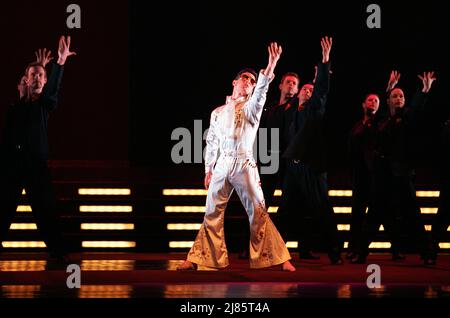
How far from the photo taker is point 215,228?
22.5 ft

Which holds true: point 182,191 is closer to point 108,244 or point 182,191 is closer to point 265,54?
point 108,244

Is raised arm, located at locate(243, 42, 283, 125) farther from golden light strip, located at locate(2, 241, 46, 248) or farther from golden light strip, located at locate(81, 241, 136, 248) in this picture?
golden light strip, located at locate(2, 241, 46, 248)

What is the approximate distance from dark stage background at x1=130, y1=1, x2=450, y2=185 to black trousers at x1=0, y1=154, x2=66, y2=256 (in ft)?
14.9

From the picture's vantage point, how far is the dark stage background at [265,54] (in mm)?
11516

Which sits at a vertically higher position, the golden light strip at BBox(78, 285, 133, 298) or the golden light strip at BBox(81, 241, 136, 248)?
the golden light strip at BBox(78, 285, 133, 298)

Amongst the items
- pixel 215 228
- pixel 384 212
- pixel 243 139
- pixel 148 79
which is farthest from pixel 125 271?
pixel 148 79

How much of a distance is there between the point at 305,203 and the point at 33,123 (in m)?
2.66

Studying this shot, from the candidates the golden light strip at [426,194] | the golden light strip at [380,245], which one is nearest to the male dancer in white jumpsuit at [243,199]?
the golden light strip at [380,245]

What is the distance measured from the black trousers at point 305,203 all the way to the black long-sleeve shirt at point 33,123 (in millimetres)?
2224

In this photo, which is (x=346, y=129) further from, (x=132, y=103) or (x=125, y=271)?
(x=125, y=271)

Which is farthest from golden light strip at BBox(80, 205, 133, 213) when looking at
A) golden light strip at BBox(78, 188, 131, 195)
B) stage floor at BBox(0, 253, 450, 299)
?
stage floor at BBox(0, 253, 450, 299)

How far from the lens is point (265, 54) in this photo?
11609mm

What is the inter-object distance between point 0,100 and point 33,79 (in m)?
4.61

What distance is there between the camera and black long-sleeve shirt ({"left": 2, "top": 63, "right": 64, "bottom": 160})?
24.2ft
